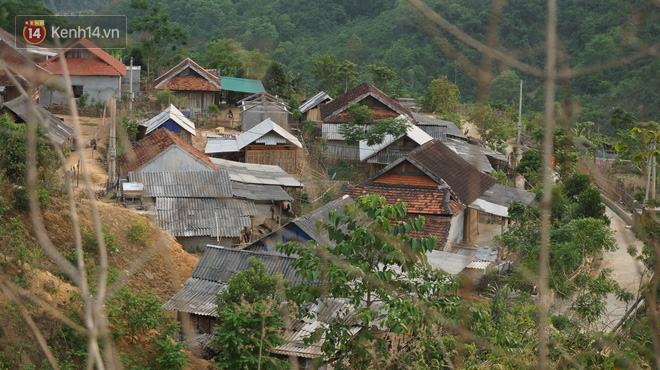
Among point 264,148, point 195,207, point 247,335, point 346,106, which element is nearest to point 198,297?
point 247,335

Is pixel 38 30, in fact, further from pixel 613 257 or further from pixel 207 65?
pixel 613 257

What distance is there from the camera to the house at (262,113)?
2094 cm

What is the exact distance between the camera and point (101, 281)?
136cm

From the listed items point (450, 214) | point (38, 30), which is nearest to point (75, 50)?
point (38, 30)

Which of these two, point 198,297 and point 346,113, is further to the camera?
point 346,113

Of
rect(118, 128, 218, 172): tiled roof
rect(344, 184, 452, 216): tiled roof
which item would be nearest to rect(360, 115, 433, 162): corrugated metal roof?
rect(344, 184, 452, 216): tiled roof

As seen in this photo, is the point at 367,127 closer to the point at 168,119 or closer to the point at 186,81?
the point at 168,119

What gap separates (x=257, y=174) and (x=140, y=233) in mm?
4655

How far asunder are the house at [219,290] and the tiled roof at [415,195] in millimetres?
4247

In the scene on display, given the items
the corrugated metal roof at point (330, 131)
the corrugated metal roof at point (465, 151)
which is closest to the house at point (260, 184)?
the corrugated metal roof at point (465, 151)

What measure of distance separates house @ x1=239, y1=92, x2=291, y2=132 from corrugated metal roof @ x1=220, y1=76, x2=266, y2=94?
121 inches

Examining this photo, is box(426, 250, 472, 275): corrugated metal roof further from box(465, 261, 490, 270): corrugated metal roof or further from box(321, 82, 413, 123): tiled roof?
box(321, 82, 413, 123): tiled roof

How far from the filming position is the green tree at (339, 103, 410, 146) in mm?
17719

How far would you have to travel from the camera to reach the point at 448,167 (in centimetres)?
1487
